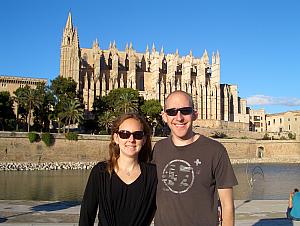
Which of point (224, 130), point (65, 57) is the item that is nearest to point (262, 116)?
point (224, 130)

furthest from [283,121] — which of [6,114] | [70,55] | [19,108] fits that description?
[6,114]

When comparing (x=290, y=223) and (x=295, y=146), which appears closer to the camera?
(x=290, y=223)

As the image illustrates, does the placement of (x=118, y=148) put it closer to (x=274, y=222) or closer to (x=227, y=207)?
(x=227, y=207)

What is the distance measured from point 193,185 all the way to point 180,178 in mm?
111

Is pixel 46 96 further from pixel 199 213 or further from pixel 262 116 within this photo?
pixel 262 116

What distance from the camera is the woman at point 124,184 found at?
2.94 m

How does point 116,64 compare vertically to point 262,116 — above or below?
above

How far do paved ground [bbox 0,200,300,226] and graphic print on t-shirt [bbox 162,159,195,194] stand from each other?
456cm

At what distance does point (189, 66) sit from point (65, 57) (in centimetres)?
2081

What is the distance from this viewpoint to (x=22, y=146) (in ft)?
116

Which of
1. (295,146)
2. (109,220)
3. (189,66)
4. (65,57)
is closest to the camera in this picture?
(109,220)

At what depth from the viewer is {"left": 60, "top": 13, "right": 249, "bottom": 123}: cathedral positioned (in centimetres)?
5734

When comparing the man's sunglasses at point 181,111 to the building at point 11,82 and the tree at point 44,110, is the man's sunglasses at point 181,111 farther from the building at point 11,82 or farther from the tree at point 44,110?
the building at point 11,82

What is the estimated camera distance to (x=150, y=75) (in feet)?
216
